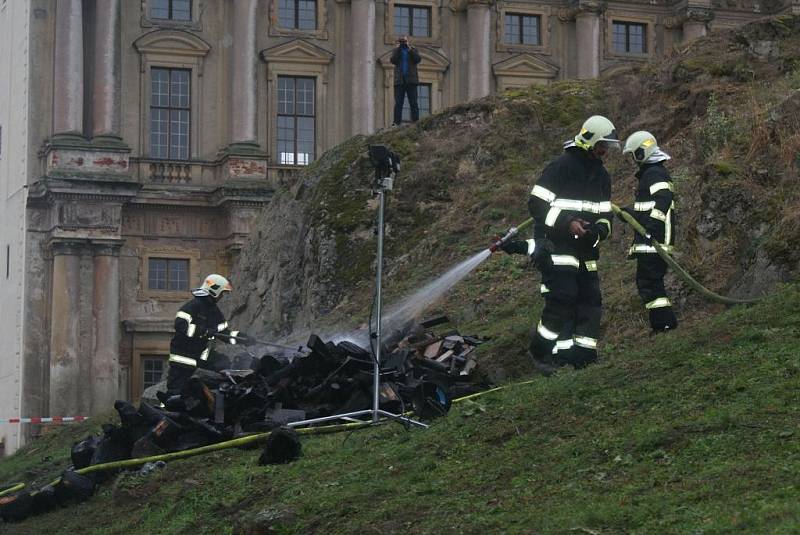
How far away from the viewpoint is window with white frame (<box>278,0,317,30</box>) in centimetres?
5022

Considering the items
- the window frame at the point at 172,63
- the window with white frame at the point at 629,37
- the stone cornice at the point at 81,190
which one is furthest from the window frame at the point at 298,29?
the window with white frame at the point at 629,37

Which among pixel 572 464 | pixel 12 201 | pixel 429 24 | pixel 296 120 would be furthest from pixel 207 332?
pixel 429 24

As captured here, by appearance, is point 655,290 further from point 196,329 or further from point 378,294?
point 196,329

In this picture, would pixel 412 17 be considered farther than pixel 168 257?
Yes

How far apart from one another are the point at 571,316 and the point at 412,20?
1540 inches

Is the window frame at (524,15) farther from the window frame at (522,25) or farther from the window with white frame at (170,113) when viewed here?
the window with white frame at (170,113)

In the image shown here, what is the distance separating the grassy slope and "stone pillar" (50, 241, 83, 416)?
30694mm

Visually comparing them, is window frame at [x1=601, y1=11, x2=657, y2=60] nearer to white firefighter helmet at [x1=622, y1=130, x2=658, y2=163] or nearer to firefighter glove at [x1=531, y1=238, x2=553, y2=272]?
white firefighter helmet at [x1=622, y1=130, x2=658, y2=163]

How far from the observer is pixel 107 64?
155 feet

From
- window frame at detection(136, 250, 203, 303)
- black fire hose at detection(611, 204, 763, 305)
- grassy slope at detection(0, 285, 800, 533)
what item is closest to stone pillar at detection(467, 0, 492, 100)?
window frame at detection(136, 250, 203, 303)

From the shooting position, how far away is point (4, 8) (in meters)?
50.3

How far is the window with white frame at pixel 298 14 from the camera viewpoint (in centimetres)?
5022

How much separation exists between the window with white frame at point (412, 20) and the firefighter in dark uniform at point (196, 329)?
106 ft

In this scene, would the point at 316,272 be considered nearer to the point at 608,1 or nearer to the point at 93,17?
the point at 93,17
